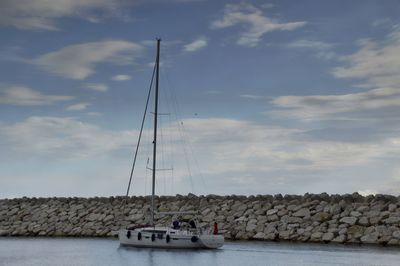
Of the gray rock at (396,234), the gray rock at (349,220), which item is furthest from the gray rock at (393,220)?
the gray rock at (349,220)

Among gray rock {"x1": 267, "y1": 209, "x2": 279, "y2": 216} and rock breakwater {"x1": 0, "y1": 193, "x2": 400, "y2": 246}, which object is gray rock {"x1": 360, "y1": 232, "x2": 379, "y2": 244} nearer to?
rock breakwater {"x1": 0, "y1": 193, "x2": 400, "y2": 246}

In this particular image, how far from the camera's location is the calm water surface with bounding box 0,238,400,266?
→ 4000 centimetres

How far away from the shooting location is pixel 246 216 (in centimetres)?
5372

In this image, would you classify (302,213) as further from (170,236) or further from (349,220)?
(170,236)

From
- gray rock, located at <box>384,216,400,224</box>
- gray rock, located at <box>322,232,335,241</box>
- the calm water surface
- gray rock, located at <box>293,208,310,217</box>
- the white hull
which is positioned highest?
gray rock, located at <box>293,208,310,217</box>

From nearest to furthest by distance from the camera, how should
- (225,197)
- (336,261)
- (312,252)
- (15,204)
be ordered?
(336,261) → (312,252) → (225,197) → (15,204)

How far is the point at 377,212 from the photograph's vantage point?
162 ft

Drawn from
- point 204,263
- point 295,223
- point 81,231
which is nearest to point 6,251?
point 81,231

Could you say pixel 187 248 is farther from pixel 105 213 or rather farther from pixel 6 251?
pixel 105 213

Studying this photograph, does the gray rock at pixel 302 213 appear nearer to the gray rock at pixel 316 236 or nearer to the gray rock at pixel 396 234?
the gray rock at pixel 316 236

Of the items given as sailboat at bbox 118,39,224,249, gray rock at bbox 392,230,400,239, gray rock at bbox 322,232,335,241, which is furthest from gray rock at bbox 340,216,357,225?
sailboat at bbox 118,39,224,249

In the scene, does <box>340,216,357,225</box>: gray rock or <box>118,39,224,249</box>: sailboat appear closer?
<box>118,39,224,249</box>: sailboat

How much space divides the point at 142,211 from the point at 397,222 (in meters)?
19.7

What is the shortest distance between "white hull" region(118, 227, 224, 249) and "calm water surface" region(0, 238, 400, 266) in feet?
1.35
